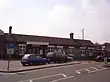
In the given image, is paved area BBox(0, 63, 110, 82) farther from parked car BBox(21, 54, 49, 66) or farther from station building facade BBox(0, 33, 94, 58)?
station building facade BBox(0, 33, 94, 58)

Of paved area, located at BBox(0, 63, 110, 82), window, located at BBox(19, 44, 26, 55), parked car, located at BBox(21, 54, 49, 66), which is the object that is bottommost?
paved area, located at BBox(0, 63, 110, 82)

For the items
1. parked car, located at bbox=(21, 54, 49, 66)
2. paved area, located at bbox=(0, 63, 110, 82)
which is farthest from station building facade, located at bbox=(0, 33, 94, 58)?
paved area, located at bbox=(0, 63, 110, 82)

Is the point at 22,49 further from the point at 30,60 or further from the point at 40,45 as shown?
the point at 30,60

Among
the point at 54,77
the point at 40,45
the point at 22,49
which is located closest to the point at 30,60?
the point at 54,77

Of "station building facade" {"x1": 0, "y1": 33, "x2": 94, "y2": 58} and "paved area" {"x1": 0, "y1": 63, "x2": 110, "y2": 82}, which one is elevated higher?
"station building facade" {"x1": 0, "y1": 33, "x2": 94, "y2": 58}

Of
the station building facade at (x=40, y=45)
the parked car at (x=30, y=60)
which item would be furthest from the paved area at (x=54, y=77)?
the station building facade at (x=40, y=45)

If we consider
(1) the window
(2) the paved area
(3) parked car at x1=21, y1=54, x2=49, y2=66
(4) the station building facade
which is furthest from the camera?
(1) the window

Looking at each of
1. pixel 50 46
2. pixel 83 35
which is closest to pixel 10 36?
pixel 50 46

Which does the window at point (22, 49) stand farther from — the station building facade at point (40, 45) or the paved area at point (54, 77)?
the paved area at point (54, 77)

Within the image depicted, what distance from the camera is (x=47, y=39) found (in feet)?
221

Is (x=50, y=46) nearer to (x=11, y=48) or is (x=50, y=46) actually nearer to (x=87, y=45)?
(x=87, y=45)

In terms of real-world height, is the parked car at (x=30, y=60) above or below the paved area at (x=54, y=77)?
above

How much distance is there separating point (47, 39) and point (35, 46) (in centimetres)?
796

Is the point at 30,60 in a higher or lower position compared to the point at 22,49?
lower
